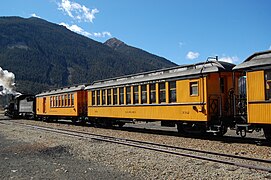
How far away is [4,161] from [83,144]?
12.6 feet

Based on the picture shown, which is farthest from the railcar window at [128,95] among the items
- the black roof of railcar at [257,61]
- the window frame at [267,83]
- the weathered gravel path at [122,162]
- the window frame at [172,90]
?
the window frame at [267,83]

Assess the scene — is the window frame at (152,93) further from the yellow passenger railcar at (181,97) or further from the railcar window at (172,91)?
the railcar window at (172,91)

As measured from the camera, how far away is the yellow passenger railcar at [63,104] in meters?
24.7

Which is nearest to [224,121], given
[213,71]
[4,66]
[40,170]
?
[213,71]

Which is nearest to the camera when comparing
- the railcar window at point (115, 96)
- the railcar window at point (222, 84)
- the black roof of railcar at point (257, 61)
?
the black roof of railcar at point (257, 61)

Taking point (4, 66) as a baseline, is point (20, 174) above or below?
below

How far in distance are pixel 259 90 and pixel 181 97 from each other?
4016 millimetres

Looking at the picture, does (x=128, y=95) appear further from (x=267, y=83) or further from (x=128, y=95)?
(x=267, y=83)

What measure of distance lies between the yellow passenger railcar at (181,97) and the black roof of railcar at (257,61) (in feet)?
5.14

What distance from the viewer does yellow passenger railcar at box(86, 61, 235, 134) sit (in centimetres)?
1341

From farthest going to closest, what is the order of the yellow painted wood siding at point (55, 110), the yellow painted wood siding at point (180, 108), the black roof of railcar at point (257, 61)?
the yellow painted wood siding at point (55, 110)
the yellow painted wood siding at point (180, 108)
the black roof of railcar at point (257, 61)

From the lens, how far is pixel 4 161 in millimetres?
9867

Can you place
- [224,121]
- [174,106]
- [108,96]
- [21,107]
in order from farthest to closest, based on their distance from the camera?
[21,107] < [108,96] < [174,106] < [224,121]

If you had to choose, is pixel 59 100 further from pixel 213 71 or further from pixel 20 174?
pixel 20 174
